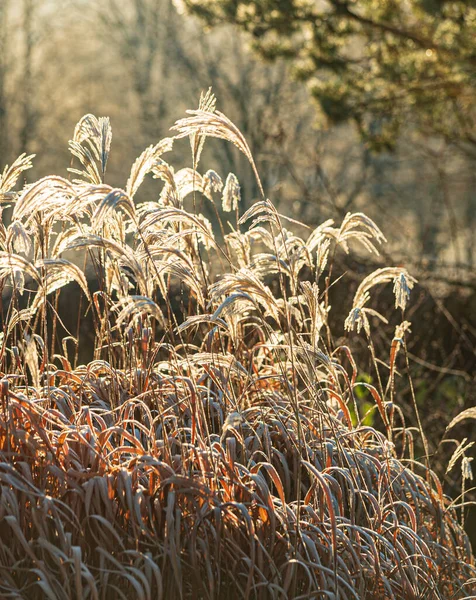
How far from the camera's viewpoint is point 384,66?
779cm

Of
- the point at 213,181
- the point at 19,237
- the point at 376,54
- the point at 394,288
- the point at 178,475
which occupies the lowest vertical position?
the point at 178,475

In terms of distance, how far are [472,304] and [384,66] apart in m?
2.51

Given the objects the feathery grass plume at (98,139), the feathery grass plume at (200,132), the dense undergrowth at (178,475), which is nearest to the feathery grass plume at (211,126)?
the dense undergrowth at (178,475)

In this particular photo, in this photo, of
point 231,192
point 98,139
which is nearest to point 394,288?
point 231,192

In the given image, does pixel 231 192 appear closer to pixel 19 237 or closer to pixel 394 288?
pixel 394 288

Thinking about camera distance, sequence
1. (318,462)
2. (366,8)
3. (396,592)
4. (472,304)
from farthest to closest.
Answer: (366,8), (472,304), (318,462), (396,592)

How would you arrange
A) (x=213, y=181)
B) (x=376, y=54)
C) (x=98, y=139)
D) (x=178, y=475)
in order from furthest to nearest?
(x=376, y=54) < (x=213, y=181) < (x=98, y=139) < (x=178, y=475)

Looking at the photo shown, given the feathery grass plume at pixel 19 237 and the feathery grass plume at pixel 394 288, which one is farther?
the feathery grass plume at pixel 394 288

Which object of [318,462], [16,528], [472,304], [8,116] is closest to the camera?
[16,528]

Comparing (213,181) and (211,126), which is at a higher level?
(211,126)

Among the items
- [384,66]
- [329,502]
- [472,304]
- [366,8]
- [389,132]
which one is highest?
[366,8]

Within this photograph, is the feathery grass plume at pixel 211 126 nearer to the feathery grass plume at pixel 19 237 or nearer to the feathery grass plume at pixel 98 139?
the feathery grass plume at pixel 98 139

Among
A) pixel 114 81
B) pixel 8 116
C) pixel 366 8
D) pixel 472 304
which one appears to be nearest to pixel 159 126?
pixel 114 81

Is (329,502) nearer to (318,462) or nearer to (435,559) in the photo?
(318,462)
